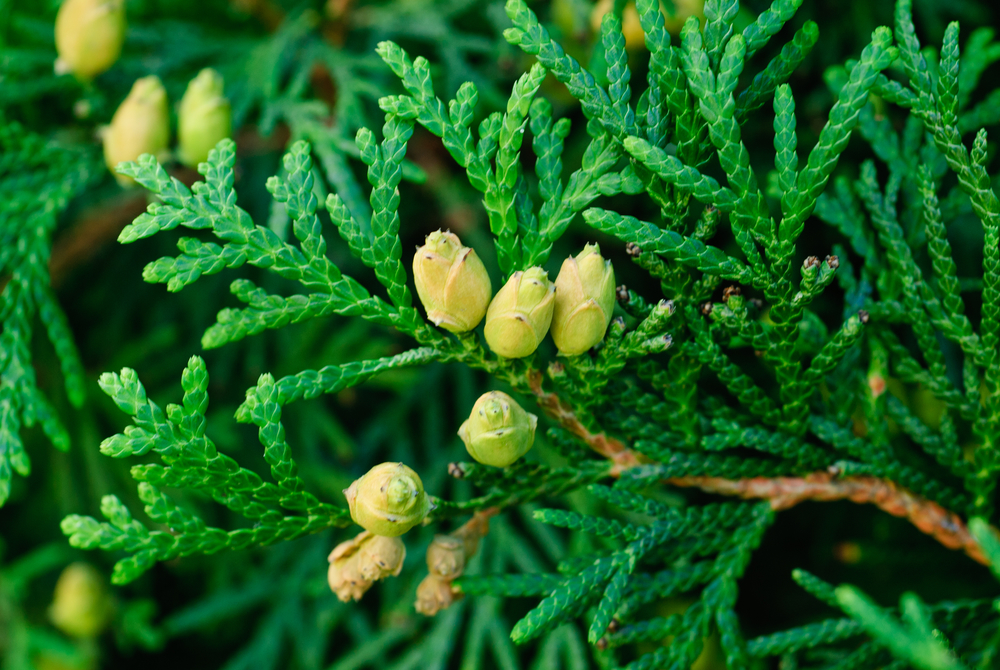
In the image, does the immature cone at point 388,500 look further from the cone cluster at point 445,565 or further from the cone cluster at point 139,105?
the cone cluster at point 139,105

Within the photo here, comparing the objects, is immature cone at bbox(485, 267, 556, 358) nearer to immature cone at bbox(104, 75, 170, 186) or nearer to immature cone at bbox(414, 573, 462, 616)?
immature cone at bbox(414, 573, 462, 616)

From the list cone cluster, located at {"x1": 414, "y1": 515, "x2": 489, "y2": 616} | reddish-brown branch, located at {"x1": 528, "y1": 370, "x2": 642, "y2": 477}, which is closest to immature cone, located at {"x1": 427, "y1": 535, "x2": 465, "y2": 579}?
cone cluster, located at {"x1": 414, "y1": 515, "x2": 489, "y2": 616}

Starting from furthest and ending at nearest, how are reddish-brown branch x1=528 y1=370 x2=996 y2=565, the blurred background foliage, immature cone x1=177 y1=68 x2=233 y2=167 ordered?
1. the blurred background foliage
2. immature cone x1=177 y1=68 x2=233 y2=167
3. reddish-brown branch x1=528 y1=370 x2=996 y2=565

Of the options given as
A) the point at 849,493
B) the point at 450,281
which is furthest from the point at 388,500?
the point at 849,493

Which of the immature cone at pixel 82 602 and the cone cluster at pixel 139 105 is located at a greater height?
the cone cluster at pixel 139 105

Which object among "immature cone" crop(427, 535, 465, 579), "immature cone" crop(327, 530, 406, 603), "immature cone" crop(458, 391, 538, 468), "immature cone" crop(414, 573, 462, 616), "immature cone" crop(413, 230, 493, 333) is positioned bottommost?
"immature cone" crop(414, 573, 462, 616)

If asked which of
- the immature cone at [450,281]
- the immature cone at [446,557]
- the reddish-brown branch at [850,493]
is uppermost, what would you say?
the immature cone at [450,281]

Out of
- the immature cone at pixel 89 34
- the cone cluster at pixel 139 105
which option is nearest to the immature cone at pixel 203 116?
the cone cluster at pixel 139 105
